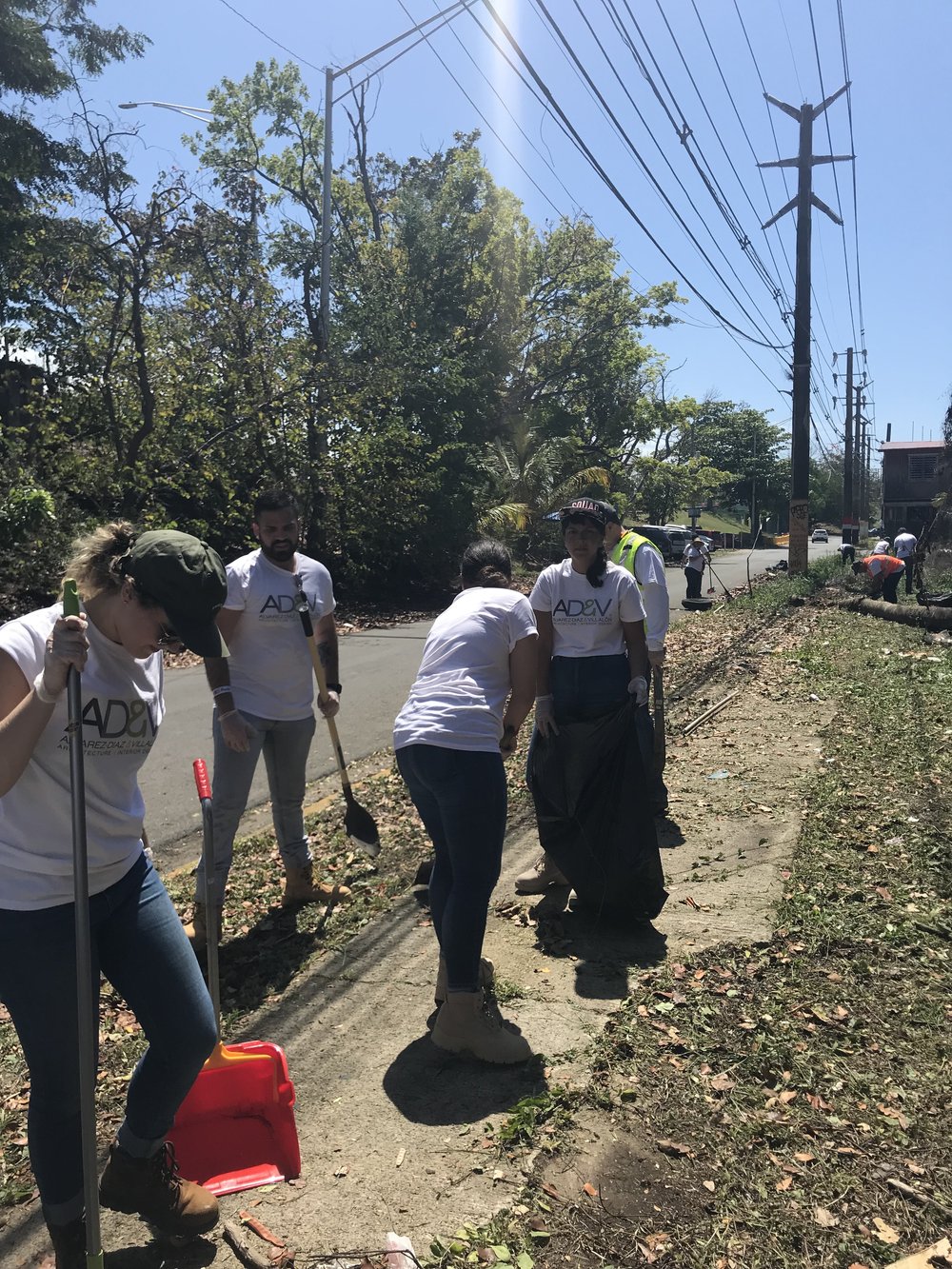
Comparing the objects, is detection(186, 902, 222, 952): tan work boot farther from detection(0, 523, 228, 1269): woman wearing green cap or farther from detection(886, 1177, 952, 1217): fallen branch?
detection(886, 1177, 952, 1217): fallen branch

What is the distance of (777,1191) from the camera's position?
8.78 ft

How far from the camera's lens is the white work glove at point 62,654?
2080mm

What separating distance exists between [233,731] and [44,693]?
2052 millimetres

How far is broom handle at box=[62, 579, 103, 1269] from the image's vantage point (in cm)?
210

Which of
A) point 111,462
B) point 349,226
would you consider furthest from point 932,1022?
point 349,226

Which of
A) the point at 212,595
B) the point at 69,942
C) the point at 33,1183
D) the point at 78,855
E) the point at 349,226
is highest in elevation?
the point at 349,226

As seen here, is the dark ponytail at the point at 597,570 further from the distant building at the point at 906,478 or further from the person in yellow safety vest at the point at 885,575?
the distant building at the point at 906,478

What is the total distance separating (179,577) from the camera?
2.27m

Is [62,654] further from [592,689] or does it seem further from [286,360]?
[286,360]

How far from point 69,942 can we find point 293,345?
16.6 meters

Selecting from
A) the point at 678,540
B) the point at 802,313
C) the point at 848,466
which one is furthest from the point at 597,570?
the point at 848,466

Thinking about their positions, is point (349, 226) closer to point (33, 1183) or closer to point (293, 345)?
point (293, 345)

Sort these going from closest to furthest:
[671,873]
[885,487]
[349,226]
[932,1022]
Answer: [932,1022] → [671,873] → [349,226] → [885,487]

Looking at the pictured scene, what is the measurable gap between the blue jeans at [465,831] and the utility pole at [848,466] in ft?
150
